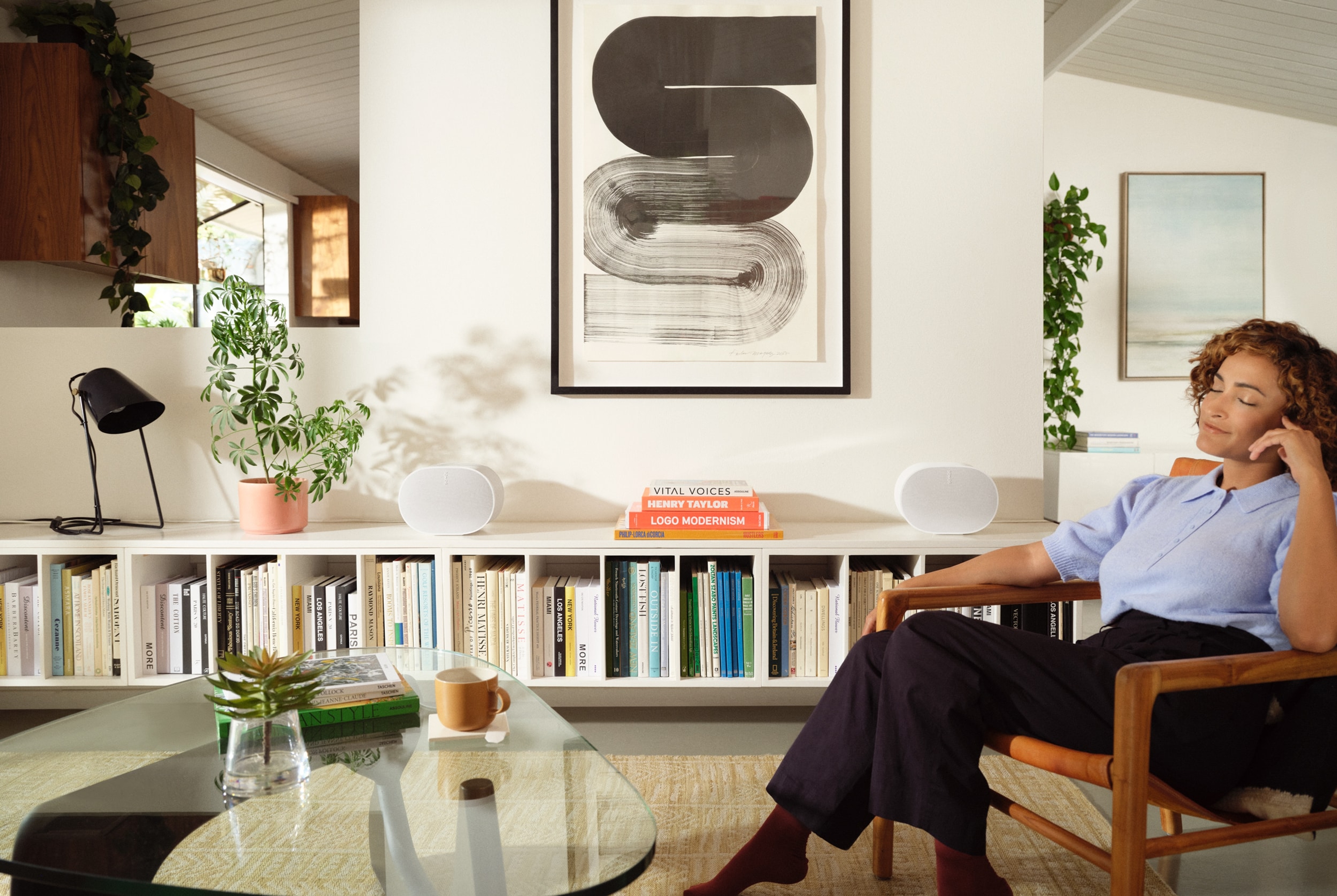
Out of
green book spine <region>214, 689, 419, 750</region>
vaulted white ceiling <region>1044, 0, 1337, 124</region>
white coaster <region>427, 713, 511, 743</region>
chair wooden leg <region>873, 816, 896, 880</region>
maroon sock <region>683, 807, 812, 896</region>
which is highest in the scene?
vaulted white ceiling <region>1044, 0, 1337, 124</region>

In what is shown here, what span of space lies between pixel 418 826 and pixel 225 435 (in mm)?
1897

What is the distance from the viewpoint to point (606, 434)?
260 cm

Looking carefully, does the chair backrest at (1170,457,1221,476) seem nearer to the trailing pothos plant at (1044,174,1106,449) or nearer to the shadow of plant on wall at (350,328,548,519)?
the shadow of plant on wall at (350,328,548,519)

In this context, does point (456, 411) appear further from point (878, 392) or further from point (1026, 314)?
point (1026, 314)

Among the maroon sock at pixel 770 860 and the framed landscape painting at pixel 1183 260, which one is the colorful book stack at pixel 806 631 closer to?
the maroon sock at pixel 770 860

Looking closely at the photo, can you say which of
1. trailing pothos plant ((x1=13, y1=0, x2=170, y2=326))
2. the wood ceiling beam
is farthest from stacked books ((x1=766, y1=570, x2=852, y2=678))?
the wood ceiling beam

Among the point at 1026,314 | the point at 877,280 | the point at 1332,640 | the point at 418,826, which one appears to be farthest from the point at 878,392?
the point at 418,826

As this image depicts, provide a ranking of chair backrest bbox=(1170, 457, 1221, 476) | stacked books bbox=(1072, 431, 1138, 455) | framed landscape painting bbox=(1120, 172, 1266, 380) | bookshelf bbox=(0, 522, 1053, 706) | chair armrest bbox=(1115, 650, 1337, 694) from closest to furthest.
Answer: chair armrest bbox=(1115, 650, 1337, 694)
chair backrest bbox=(1170, 457, 1221, 476)
bookshelf bbox=(0, 522, 1053, 706)
stacked books bbox=(1072, 431, 1138, 455)
framed landscape painting bbox=(1120, 172, 1266, 380)

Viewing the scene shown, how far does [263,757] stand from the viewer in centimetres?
117

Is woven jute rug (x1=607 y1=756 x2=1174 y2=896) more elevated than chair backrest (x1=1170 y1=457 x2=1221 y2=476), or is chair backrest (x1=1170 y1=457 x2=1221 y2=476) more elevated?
chair backrest (x1=1170 y1=457 x2=1221 y2=476)

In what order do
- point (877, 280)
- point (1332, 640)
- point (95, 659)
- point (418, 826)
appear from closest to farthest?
point (418, 826), point (1332, 640), point (95, 659), point (877, 280)

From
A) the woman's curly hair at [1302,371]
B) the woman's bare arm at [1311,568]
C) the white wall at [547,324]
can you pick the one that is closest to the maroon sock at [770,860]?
the woman's bare arm at [1311,568]

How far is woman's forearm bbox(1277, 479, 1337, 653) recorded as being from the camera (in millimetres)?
1228

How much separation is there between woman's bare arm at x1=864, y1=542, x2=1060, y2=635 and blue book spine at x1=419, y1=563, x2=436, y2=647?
1208 millimetres
